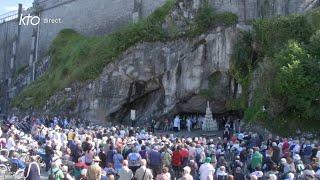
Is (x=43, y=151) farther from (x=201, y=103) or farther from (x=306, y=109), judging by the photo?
(x=201, y=103)

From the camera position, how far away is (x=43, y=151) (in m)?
19.6

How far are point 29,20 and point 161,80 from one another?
26.1m

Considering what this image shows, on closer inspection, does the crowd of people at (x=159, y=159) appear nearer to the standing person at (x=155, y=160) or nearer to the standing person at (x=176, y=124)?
the standing person at (x=155, y=160)

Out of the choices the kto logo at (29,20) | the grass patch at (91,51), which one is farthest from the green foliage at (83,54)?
the kto logo at (29,20)

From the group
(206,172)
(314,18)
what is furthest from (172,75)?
(206,172)

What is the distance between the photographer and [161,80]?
1350 inches

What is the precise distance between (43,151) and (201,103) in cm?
1558

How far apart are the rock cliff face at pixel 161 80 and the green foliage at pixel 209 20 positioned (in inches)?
26.1

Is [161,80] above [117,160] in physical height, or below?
above

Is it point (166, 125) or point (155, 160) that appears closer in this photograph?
point (155, 160)

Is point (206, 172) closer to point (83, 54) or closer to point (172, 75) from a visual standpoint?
point (172, 75)

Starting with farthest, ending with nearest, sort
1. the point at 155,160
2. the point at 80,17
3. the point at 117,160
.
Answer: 1. the point at 80,17
2. the point at 155,160
3. the point at 117,160

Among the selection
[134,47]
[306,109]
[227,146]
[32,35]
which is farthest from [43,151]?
[32,35]

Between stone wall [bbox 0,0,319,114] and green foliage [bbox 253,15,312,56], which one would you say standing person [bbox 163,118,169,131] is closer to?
green foliage [bbox 253,15,312,56]
